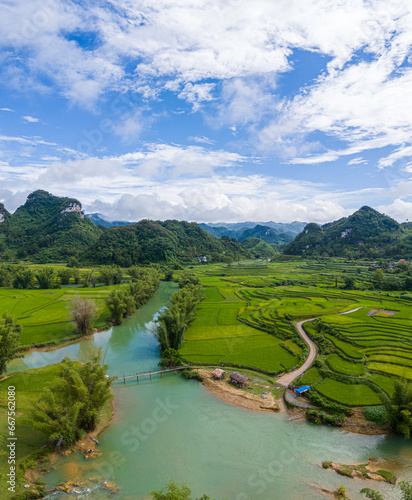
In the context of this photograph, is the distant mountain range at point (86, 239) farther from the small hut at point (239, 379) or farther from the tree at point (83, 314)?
the small hut at point (239, 379)

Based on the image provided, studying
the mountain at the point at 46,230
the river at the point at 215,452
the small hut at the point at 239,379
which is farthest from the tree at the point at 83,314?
the mountain at the point at 46,230

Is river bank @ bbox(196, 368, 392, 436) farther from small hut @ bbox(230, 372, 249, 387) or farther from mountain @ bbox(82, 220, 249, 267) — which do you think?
mountain @ bbox(82, 220, 249, 267)

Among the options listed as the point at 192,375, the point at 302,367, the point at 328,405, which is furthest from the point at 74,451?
the point at 302,367

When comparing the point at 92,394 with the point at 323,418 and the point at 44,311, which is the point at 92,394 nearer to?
the point at 323,418

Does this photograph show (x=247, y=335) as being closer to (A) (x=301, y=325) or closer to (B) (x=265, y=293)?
(A) (x=301, y=325)

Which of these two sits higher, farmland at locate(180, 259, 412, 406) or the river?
farmland at locate(180, 259, 412, 406)

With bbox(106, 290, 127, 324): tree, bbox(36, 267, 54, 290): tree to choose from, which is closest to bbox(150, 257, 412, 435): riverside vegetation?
bbox(106, 290, 127, 324): tree
